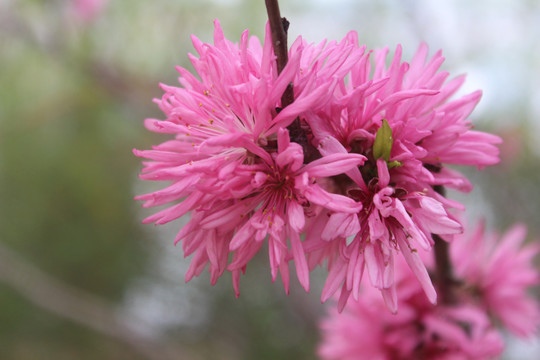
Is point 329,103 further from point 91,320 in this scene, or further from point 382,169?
point 91,320

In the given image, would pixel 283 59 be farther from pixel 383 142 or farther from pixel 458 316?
pixel 458 316

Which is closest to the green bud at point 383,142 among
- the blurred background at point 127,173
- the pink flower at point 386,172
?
the pink flower at point 386,172

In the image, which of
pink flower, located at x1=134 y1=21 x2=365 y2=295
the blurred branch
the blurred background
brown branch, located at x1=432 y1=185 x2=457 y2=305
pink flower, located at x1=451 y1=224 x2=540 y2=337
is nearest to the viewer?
pink flower, located at x1=134 y1=21 x2=365 y2=295

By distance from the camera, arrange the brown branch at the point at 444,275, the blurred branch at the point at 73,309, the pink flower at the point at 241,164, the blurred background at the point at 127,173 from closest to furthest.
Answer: the pink flower at the point at 241,164
the brown branch at the point at 444,275
the blurred branch at the point at 73,309
the blurred background at the point at 127,173

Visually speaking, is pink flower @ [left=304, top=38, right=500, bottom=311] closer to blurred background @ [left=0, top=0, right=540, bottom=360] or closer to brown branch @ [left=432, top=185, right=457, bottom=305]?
brown branch @ [left=432, top=185, right=457, bottom=305]

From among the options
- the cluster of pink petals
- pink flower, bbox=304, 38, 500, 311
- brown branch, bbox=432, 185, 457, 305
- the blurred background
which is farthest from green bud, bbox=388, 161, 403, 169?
the blurred background

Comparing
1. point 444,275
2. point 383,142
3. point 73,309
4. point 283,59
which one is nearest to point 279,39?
point 283,59

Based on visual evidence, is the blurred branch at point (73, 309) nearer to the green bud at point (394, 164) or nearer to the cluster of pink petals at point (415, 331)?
the cluster of pink petals at point (415, 331)
